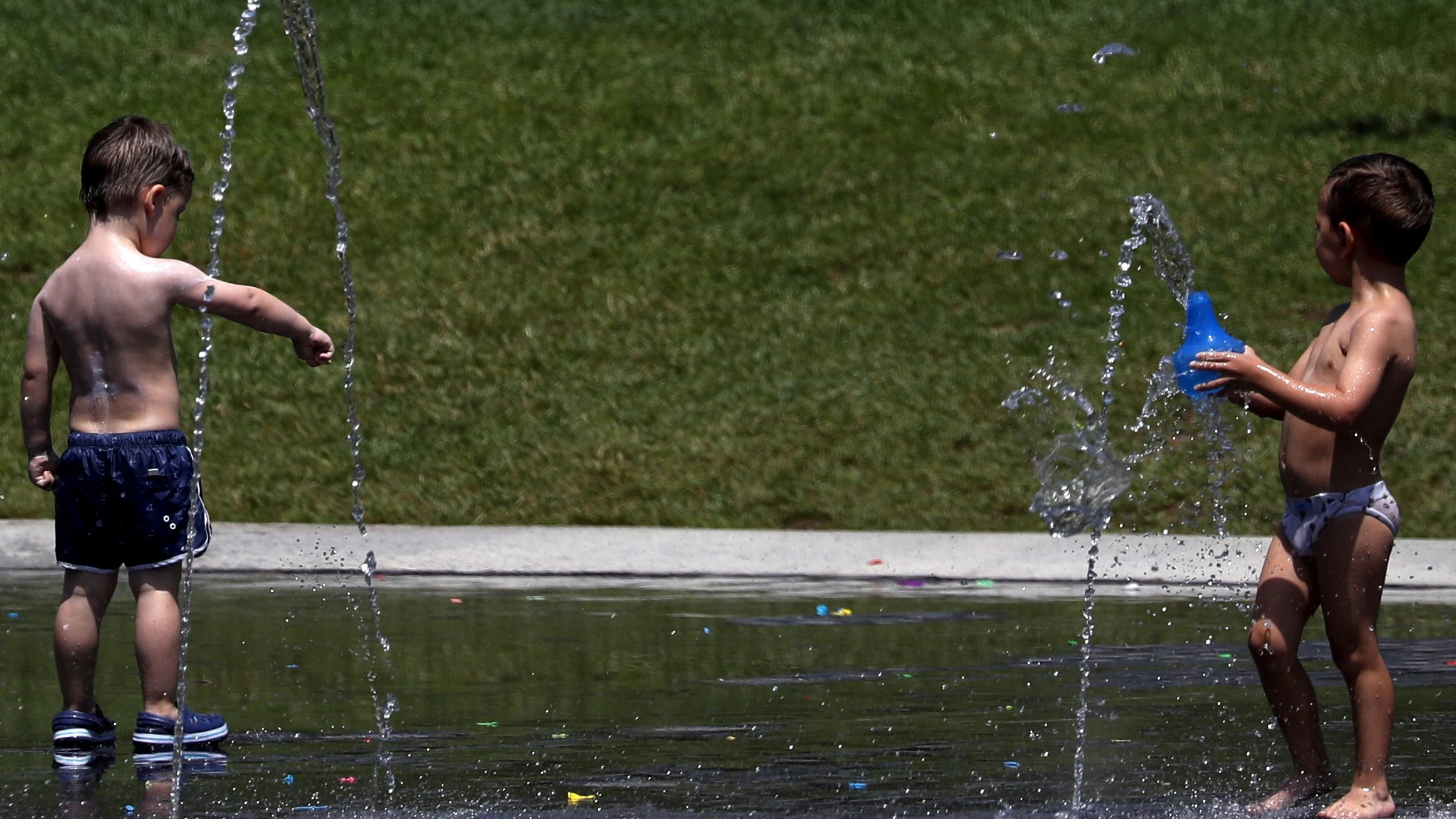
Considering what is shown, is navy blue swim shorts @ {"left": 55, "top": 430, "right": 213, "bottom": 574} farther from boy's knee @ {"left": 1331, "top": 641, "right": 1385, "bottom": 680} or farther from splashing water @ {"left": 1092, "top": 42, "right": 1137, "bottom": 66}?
splashing water @ {"left": 1092, "top": 42, "right": 1137, "bottom": 66}

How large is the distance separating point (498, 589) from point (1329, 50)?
37.0ft

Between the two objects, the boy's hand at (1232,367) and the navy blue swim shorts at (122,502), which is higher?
the boy's hand at (1232,367)

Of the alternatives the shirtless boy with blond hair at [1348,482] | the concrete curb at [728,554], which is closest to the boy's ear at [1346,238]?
the shirtless boy with blond hair at [1348,482]

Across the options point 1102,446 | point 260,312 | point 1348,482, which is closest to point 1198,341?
point 1348,482

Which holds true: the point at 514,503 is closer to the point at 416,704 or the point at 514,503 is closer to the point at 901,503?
the point at 901,503

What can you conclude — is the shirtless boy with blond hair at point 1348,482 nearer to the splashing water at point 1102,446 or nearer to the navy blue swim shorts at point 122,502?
the splashing water at point 1102,446

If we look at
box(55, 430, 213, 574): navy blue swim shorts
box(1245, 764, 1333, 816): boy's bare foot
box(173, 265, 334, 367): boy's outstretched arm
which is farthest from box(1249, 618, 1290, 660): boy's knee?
box(55, 430, 213, 574): navy blue swim shorts

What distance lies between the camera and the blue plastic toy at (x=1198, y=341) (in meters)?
4.31

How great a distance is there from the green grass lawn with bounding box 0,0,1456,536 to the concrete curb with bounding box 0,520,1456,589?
74 cm

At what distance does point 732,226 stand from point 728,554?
5.17 m

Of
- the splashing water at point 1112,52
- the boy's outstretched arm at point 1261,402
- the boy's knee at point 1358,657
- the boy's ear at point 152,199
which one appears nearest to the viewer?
the boy's knee at point 1358,657

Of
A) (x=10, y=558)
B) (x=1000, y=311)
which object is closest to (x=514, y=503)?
(x=10, y=558)

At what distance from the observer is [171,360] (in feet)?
16.1

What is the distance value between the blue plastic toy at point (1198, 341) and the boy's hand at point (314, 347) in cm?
192
